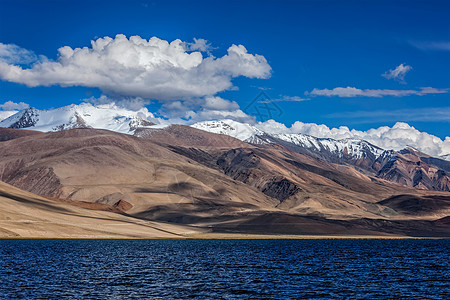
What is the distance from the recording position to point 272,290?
5725 centimetres

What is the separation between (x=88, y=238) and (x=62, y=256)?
69165 millimetres

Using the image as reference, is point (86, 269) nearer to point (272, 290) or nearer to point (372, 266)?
point (272, 290)

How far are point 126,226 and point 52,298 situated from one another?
14352 centimetres

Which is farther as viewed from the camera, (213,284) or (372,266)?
(372,266)

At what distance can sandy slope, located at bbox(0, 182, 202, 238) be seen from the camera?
149 m

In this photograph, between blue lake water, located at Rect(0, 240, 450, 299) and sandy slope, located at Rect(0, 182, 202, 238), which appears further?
sandy slope, located at Rect(0, 182, 202, 238)

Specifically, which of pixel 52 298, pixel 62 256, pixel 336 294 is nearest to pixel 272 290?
pixel 336 294

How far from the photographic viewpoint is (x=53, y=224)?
160000mm

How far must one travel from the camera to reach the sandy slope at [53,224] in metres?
149

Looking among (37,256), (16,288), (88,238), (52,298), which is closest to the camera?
(52,298)

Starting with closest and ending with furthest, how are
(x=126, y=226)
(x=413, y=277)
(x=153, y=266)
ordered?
1. (x=413, y=277)
2. (x=153, y=266)
3. (x=126, y=226)

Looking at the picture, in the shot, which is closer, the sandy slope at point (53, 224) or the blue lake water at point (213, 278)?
the blue lake water at point (213, 278)

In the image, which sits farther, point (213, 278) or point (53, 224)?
point (53, 224)

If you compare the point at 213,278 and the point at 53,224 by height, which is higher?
the point at 53,224
